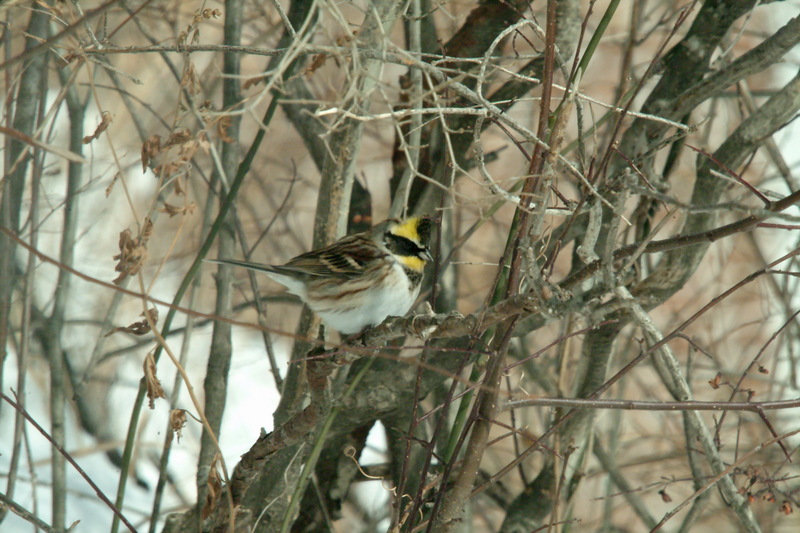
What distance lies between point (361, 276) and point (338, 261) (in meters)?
0.12

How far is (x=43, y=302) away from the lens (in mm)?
5574

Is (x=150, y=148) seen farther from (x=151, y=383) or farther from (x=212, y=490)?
(x=212, y=490)

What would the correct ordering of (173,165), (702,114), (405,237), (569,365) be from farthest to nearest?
(702,114) < (569,365) < (405,237) < (173,165)

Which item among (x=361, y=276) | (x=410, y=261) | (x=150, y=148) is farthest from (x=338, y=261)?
(x=150, y=148)

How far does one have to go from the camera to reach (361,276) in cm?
329

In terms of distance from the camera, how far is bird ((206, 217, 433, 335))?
3223 millimetres

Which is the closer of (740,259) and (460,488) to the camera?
(460,488)

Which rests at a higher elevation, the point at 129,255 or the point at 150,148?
the point at 150,148

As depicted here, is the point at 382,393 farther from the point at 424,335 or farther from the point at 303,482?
the point at 424,335

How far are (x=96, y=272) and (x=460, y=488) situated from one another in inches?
182

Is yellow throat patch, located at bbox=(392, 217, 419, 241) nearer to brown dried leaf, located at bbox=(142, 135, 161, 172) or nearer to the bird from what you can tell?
the bird

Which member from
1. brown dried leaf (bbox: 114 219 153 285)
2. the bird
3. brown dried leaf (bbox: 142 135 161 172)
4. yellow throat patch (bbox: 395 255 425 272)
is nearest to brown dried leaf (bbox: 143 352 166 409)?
brown dried leaf (bbox: 114 219 153 285)

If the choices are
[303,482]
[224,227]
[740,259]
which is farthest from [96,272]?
[740,259]

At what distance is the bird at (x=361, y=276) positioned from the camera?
322 cm
